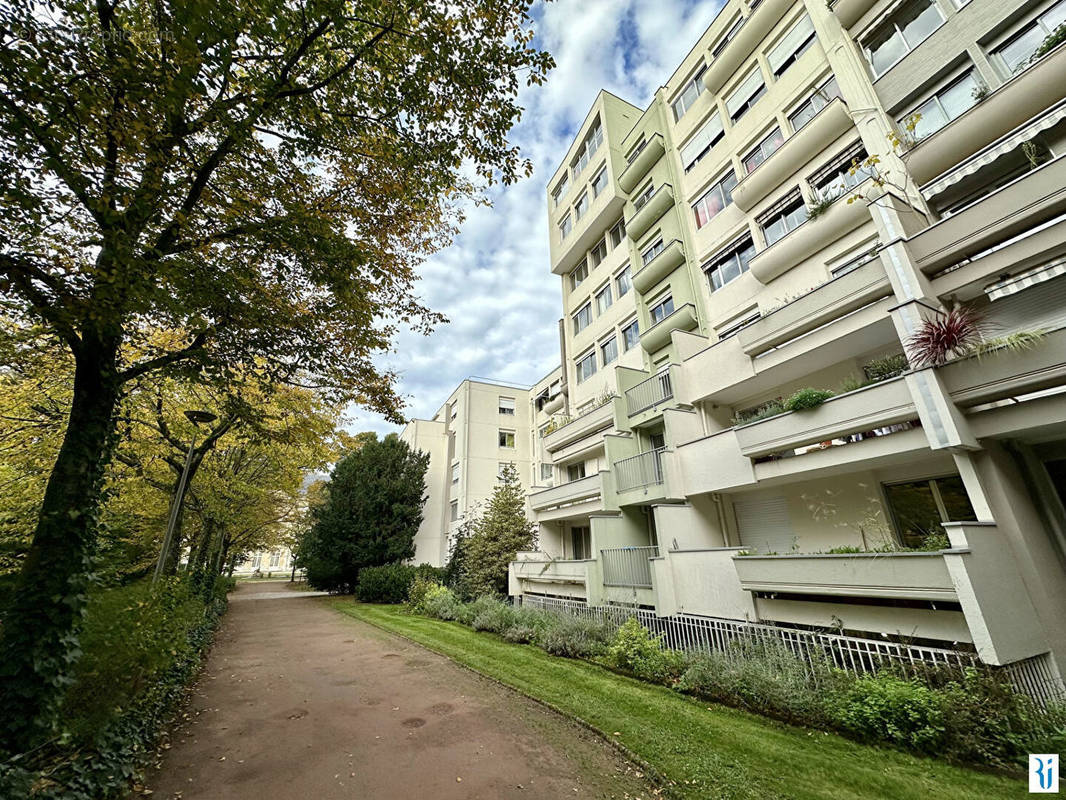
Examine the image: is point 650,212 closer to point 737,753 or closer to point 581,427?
point 581,427

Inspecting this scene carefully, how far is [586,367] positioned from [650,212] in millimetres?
7969

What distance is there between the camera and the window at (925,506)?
342 inches

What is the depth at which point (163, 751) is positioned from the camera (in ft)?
19.1

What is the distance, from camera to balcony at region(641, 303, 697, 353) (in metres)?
15.5

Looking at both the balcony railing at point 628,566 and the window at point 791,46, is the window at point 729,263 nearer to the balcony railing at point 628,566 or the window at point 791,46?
the window at point 791,46

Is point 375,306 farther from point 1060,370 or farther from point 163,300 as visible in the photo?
point 1060,370

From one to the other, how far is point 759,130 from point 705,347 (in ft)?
24.8

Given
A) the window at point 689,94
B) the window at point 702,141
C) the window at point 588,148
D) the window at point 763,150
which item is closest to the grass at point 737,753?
the window at point 763,150

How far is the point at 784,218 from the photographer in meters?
13.1

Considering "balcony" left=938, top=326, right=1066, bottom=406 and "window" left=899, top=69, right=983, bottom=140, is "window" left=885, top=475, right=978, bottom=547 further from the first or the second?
"window" left=899, top=69, right=983, bottom=140

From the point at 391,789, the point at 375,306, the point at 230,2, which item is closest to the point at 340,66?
the point at 230,2

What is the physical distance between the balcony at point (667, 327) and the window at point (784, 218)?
3262 mm

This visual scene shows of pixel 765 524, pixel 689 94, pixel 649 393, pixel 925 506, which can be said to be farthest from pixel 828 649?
pixel 689 94

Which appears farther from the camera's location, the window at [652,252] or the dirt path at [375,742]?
the window at [652,252]
